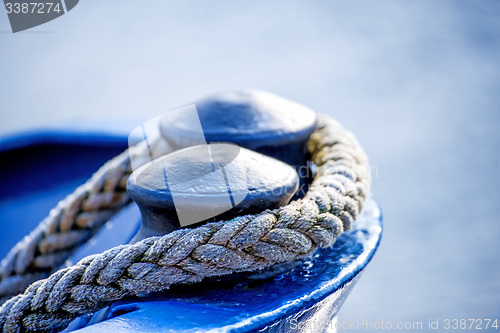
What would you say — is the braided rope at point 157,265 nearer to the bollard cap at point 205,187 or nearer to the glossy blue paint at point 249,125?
the bollard cap at point 205,187

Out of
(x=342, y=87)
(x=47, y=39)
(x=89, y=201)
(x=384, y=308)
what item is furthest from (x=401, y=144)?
(x=47, y=39)

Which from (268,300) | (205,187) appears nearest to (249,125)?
(205,187)

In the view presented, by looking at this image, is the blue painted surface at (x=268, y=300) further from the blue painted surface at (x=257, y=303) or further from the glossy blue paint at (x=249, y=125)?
the glossy blue paint at (x=249, y=125)

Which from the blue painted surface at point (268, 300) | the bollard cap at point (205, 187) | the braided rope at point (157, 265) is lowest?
the blue painted surface at point (268, 300)

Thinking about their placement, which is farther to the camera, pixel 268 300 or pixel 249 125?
pixel 249 125

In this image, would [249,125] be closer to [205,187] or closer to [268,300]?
[205,187]

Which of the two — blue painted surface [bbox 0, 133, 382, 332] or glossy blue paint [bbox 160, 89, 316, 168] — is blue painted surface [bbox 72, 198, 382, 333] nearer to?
blue painted surface [bbox 0, 133, 382, 332]

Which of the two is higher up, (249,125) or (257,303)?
(249,125)

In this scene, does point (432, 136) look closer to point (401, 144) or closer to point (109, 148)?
point (401, 144)

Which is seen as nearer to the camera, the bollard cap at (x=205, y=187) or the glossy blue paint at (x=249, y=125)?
the bollard cap at (x=205, y=187)

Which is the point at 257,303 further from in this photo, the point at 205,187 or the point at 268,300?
the point at 205,187

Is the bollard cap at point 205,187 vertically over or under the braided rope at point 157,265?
over

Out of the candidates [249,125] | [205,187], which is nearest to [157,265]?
[205,187]

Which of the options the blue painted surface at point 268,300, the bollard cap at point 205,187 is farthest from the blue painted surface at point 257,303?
the bollard cap at point 205,187
